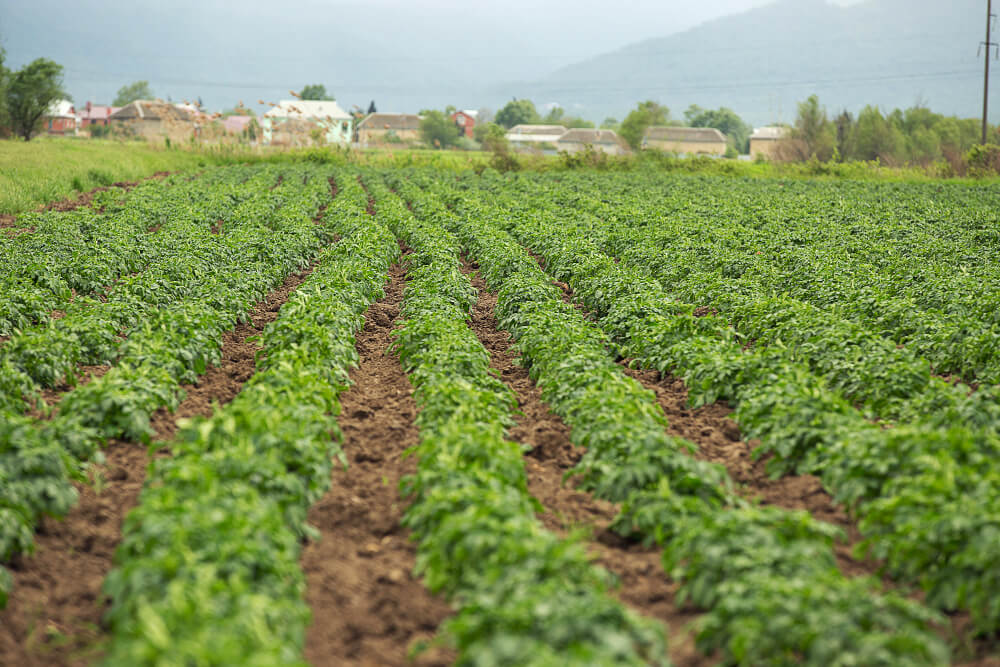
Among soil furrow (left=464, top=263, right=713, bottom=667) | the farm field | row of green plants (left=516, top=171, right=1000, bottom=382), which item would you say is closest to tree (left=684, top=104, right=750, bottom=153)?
row of green plants (left=516, top=171, right=1000, bottom=382)

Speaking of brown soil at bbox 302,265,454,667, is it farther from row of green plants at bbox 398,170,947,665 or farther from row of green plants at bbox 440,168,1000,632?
row of green plants at bbox 440,168,1000,632

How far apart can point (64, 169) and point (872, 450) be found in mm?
34149

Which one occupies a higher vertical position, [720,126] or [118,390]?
[720,126]

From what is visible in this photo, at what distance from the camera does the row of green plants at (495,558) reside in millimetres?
4043

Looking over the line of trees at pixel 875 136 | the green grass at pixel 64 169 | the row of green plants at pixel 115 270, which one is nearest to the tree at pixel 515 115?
the line of trees at pixel 875 136

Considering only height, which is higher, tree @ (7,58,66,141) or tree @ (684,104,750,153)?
tree @ (684,104,750,153)

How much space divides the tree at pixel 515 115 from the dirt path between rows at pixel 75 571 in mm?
154240

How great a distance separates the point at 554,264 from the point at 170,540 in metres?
11.8

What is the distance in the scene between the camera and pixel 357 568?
18.9 ft

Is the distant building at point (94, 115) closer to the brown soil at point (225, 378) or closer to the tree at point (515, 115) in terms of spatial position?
the tree at point (515, 115)

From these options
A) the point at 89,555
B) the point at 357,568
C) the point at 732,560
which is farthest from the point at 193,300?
the point at 732,560

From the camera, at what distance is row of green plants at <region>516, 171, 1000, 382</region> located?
35.1ft

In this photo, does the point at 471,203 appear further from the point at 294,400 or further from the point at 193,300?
the point at 294,400

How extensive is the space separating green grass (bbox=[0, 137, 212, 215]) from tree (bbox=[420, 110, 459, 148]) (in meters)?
65.0
